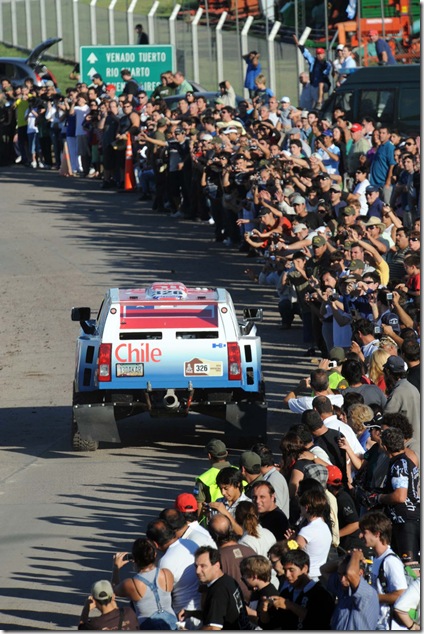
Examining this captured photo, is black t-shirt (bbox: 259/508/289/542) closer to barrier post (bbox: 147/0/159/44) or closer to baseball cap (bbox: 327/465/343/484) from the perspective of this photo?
baseball cap (bbox: 327/465/343/484)

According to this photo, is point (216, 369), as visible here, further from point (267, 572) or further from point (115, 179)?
point (115, 179)

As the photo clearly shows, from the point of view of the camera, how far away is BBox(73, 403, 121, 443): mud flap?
52.8 ft

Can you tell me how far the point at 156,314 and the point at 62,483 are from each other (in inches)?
83.6

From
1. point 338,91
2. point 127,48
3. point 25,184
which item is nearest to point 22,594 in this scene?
point 338,91

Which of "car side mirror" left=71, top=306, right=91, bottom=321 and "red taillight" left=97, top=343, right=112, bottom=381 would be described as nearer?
"red taillight" left=97, top=343, right=112, bottom=381

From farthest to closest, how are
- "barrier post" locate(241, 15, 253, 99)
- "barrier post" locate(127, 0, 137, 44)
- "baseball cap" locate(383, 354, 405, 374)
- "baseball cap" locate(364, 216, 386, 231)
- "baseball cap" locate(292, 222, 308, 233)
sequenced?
"barrier post" locate(127, 0, 137, 44)
"barrier post" locate(241, 15, 253, 99)
"baseball cap" locate(292, 222, 308, 233)
"baseball cap" locate(364, 216, 386, 231)
"baseball cap" locate(383, 354, 405, 374)

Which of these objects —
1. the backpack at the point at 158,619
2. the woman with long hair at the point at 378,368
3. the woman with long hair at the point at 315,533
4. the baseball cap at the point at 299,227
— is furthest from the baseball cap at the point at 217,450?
the baseball cap at the point at 299,227

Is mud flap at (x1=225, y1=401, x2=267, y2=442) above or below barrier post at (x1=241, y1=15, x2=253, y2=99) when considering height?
below

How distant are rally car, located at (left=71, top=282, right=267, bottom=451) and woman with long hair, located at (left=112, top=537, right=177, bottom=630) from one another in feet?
20.0

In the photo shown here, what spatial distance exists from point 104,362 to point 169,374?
26.6 inches

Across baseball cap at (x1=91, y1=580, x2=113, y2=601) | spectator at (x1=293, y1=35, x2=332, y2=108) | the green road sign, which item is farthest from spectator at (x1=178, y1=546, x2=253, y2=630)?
the green road sign

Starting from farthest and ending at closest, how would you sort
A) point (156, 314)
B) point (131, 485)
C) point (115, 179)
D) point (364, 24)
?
point (115, 179) → point (364, 24) → point (156, 314) → point (131, 485)

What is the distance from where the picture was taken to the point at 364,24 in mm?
35000

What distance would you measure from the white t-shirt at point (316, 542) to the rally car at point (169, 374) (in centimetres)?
563
